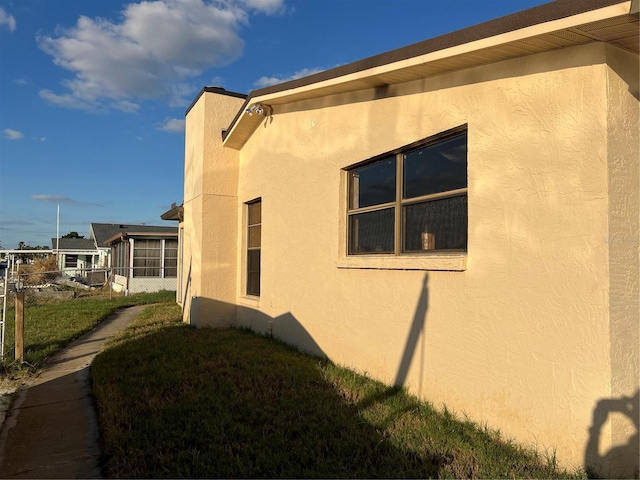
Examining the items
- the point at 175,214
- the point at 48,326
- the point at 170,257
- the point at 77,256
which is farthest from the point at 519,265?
the point at 77,256

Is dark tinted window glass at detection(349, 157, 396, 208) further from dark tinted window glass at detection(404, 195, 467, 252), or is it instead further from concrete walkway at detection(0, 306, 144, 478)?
concrete walkway at detection(0, 306, 144, 478)

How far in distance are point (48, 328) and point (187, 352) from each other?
5266 mm

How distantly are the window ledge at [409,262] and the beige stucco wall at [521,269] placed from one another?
0.07m

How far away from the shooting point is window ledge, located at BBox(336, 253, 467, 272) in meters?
4.21

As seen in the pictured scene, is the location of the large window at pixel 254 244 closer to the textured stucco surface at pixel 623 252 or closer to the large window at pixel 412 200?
the large window at pixel 412 200

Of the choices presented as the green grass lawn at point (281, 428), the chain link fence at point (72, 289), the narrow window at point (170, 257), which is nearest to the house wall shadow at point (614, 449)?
the green grass lawn at point (281, 428)

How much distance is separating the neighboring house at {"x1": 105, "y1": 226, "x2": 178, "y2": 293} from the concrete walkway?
14159mm

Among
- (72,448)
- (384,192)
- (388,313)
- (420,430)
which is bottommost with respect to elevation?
(72,448)

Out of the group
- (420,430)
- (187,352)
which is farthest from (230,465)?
(187,352)

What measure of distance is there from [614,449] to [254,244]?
25.0ft

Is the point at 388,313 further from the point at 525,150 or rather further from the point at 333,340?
the point at 525,150

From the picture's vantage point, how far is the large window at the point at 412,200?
4.44 metres

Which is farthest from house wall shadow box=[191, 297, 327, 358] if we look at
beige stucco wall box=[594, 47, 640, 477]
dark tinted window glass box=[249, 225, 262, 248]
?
beige stucco wall box=[594, 47, 640, 477]

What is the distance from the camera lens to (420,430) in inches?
152
